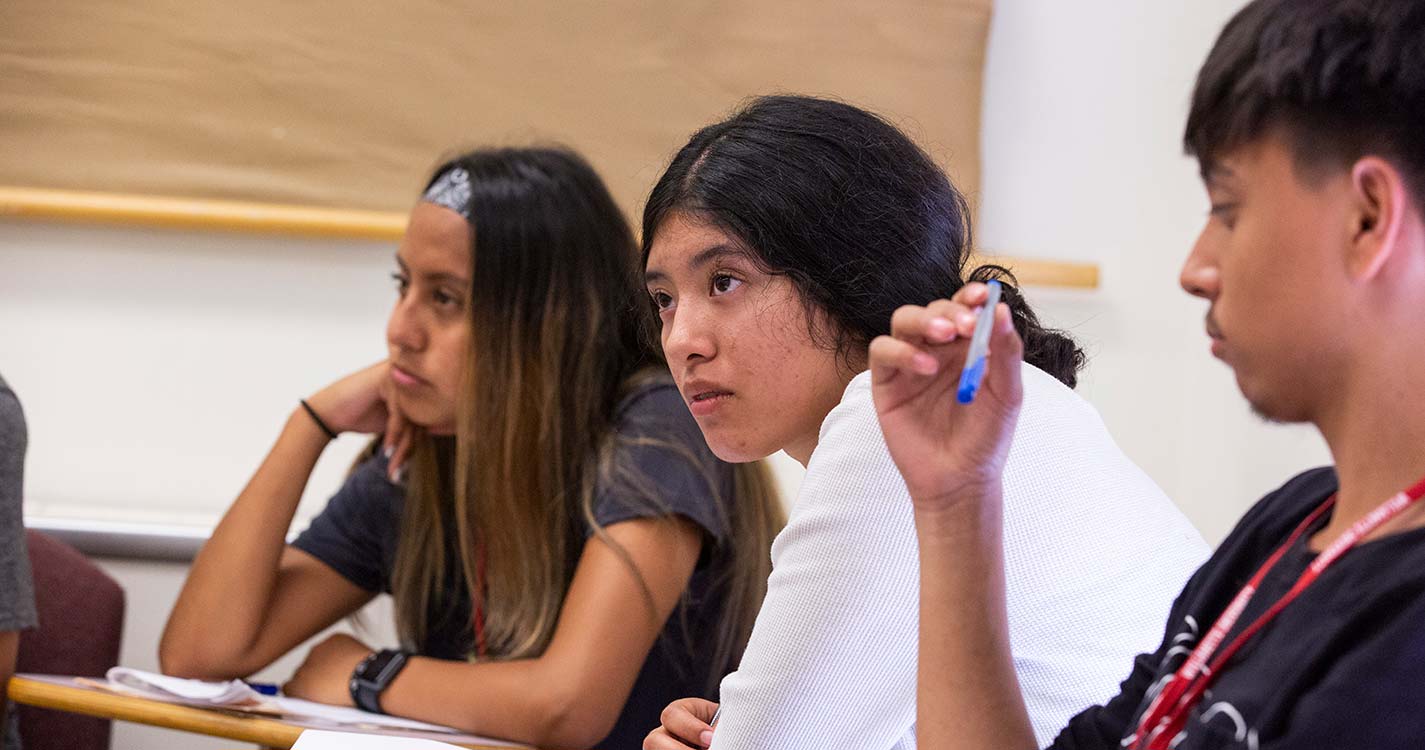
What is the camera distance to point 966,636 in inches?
32.6

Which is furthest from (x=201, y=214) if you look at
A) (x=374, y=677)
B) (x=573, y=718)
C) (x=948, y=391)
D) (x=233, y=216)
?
(x=948, y=391)

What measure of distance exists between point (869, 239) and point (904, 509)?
0.34m

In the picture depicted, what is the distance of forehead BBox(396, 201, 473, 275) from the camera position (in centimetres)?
188

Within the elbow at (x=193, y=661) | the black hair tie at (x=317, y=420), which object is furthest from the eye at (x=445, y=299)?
the elbow at (x=193, y=661)

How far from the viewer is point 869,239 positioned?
1.24m

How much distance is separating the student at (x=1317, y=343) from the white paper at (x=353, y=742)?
62cm


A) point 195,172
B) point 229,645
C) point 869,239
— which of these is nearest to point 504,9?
point 195,172

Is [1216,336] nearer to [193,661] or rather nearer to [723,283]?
[723,283]

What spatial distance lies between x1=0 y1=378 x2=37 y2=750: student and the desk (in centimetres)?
17

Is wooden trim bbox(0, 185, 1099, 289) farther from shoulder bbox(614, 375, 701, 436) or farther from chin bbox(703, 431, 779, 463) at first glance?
chin bbox(703, 431, 779, 463)

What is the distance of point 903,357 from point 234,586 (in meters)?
1.43

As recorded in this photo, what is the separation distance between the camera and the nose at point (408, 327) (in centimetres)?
191

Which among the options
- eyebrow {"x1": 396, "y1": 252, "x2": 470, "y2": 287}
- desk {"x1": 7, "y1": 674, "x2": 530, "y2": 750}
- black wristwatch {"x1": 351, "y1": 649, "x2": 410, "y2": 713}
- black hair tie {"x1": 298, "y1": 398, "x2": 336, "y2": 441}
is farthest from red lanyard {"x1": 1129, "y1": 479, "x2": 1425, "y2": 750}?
black hair tie {"x1": 298, "y1": 398, "x2": 336, "y2": 441}

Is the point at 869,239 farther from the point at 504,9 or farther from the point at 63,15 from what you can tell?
the point at 63,15
